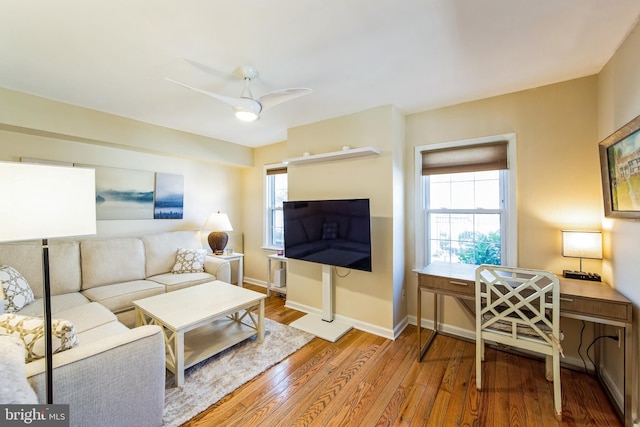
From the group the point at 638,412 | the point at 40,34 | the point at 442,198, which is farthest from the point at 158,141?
the point at 638,412

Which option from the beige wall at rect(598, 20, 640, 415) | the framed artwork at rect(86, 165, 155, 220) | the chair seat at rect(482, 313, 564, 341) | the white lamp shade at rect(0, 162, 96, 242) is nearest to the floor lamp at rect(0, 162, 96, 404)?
the white lamp shade at rect(0, 162, 96, 242)

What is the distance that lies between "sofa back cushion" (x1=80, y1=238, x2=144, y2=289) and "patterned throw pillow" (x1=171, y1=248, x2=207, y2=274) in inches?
16.2

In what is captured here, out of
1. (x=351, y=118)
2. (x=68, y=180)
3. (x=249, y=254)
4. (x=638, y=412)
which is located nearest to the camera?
(x=68, y=180)

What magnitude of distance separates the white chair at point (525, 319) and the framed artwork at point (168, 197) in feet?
13.2

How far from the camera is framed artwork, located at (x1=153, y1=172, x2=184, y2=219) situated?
385cm

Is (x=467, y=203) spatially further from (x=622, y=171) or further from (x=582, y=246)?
(x=622, y=171)

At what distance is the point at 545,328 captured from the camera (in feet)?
6.27

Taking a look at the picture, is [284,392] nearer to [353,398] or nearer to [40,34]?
[353,398]

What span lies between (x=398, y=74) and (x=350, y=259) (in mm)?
1807

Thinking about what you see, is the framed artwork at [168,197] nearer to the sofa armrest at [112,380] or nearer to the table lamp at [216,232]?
the table lamp at [216,232]

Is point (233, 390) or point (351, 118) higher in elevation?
point (351, 118)

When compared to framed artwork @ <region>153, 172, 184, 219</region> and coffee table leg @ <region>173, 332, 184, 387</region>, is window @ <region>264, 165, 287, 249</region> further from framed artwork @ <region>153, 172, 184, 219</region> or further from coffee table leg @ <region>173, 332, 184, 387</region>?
coffee table leg @ <region>173, 332, 184, 387</region>

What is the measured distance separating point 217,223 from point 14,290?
219cm

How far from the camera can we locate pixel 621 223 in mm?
1873
